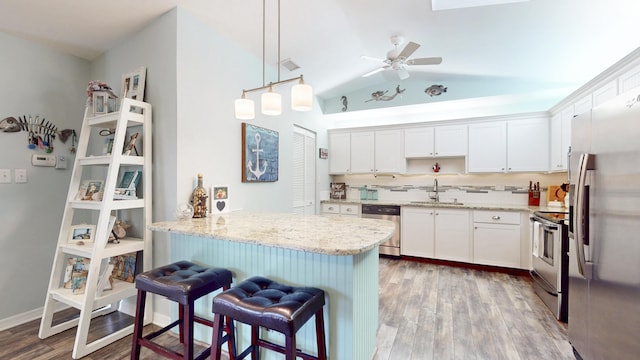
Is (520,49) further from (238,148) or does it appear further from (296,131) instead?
(238,148)

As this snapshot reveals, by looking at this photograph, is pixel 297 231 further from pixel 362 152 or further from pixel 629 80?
pixel 362 152

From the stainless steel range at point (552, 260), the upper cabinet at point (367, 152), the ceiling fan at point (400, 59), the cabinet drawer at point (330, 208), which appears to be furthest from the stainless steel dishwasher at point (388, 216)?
the ceiling fan at point (400, 59)

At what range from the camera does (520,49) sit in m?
2.97

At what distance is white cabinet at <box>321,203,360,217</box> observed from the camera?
185 inches

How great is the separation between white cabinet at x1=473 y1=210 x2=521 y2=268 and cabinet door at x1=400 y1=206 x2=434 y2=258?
24.1 inches

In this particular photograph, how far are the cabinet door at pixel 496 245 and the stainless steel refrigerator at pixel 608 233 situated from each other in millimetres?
2039

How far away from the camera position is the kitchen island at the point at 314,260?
153 centimetres

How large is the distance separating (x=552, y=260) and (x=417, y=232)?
69.9 inches

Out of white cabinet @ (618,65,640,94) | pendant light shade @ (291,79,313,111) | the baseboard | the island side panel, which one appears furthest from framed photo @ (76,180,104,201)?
white cabinet @ (618,65,640,94)

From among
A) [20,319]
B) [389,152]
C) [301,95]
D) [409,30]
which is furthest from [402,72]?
[20,319]

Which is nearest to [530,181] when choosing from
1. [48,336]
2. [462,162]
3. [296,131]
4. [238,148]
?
[462,162]

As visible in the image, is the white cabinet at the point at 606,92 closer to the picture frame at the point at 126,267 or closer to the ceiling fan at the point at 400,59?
the ceiling fan at the point at 400,59

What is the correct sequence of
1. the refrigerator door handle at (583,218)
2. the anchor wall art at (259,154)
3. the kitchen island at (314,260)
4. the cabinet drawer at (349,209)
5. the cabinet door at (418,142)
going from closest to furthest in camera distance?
the kitchen island at (314,260)
the refrigerator door handle at (583,218)
the anchor wall art at (259,154)
the cabinet door at (418,142)
the cabinet drawer at (349,209)

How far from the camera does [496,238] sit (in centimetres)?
380
